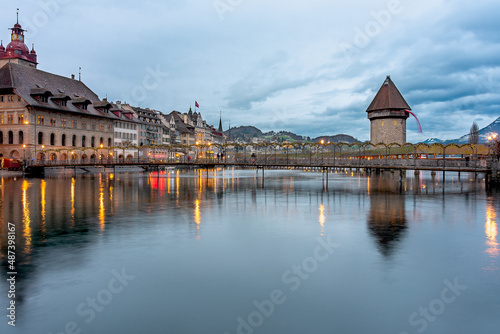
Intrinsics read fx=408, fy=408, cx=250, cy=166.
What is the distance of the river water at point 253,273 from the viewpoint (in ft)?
32.8

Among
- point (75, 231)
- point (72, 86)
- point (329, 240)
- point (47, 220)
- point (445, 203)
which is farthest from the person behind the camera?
point (72, 86)

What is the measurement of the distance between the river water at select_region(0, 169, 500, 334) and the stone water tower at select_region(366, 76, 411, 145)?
69660 millimetres

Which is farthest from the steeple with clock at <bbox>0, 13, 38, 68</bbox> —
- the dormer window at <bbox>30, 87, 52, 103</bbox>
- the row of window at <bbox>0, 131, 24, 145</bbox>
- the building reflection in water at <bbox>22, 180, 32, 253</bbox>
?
the building reflection in water at <bbox>22, 180, 32, 253</bbox>

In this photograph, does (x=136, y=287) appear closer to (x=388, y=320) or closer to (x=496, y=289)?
(x=388, y=320)

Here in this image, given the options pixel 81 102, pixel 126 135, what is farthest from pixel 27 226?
pixel 126 135

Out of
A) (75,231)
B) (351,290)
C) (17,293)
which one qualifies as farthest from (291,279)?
(75,231)

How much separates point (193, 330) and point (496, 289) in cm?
882

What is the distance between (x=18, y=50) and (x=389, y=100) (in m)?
93.2

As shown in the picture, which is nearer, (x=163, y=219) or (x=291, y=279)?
(x=291, y=279)

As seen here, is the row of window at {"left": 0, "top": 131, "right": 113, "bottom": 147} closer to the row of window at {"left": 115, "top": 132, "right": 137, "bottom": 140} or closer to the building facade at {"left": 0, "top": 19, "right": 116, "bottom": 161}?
the building facade at {"left": 0, "top": 19, "right": 116, "bottom": 161}

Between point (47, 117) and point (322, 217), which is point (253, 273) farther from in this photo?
point (47, 117)

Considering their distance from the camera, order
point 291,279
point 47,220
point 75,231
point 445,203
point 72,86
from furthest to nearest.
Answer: point 72,86 → point 445,203 → point 47,220 → point 75,231 → point 291,279

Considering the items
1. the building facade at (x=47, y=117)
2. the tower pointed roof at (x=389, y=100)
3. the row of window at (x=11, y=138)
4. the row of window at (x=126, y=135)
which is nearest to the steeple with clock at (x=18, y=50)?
the building facade at (x=47, y=117)

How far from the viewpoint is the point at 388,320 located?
9.99 meters
